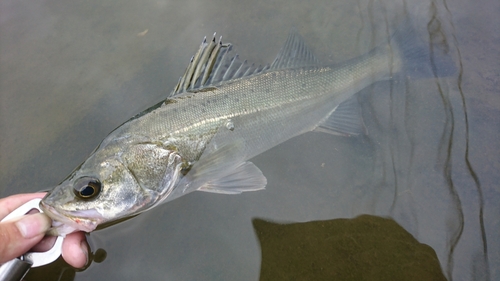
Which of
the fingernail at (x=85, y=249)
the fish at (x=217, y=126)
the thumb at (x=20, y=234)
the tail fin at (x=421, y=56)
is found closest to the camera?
the thumb at (x=20, y=234)

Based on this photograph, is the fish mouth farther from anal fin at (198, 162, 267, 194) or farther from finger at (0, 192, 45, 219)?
anal fin at (198, 162, 267, 194)

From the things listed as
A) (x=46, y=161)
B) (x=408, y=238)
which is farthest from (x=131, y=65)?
(x=408, y=238)

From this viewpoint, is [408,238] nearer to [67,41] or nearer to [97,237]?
[97,237]

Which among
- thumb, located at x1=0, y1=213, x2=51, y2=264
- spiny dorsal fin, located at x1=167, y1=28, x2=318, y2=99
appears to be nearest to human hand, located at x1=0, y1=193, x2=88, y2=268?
thumb, located at x1=0, y1=213, x2=51, y2=264

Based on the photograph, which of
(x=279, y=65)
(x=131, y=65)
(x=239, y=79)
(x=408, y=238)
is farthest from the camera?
(x=131, y=65)

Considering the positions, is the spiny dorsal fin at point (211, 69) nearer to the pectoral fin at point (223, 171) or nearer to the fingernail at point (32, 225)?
the pectoral fin at point (223, 171)

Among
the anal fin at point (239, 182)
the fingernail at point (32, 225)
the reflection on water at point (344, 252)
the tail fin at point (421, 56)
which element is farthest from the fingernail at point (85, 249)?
the tail fin at point (421, 56)
